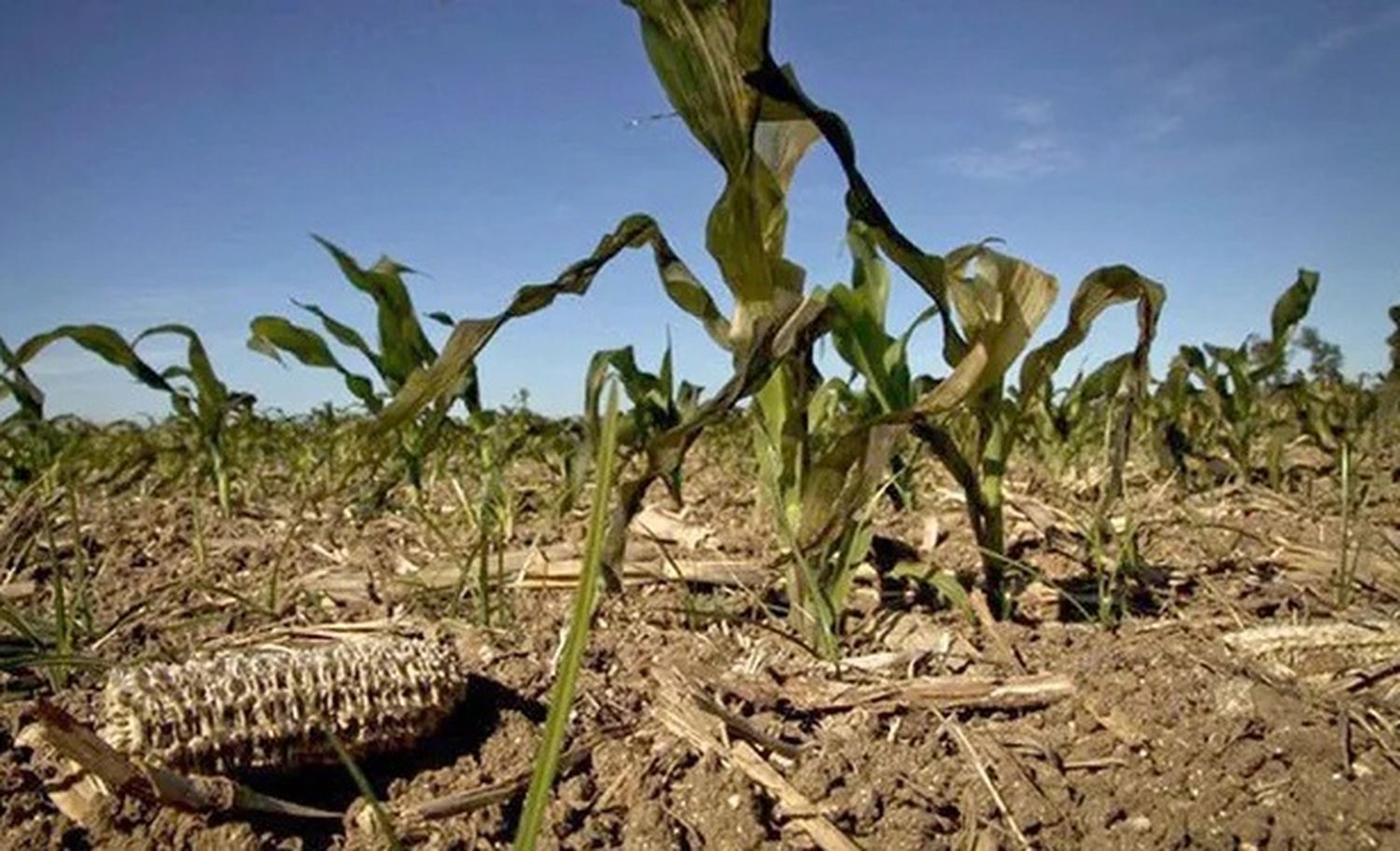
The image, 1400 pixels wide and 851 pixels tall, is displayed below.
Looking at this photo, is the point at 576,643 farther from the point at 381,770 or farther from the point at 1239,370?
the point at 1239,370

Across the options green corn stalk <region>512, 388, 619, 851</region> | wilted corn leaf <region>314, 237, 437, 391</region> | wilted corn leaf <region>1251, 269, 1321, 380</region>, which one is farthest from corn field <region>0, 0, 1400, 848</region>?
wilted corn leaf <region>1251, 269, 1321, 380</region>

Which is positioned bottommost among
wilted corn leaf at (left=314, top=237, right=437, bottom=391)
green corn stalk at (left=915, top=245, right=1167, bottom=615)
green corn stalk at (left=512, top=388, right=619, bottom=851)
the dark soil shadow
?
the dark soil shadow

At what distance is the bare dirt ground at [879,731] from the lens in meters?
1.05

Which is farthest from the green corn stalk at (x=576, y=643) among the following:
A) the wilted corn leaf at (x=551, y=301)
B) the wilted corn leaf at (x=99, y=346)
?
the wilted corn leaf at (x=99, y=346)

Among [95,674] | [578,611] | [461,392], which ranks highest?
[461,392]

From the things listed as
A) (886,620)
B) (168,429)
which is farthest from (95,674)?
(168,429)

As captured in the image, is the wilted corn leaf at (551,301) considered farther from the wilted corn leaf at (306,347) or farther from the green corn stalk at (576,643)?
the wilted corn leaf at (306,347)

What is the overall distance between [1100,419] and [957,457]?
289 centimetres

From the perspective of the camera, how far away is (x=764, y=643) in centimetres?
154

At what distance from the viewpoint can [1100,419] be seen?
4078 mm

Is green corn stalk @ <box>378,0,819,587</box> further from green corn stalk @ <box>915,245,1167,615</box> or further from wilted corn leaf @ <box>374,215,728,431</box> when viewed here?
green corn stalk @ <box>915,245,1167,615</box>

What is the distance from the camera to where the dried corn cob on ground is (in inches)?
39.9

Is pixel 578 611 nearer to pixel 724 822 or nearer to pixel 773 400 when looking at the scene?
pixel 724 822

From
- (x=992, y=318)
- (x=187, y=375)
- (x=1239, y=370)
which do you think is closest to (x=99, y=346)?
(x=187, y=375)
